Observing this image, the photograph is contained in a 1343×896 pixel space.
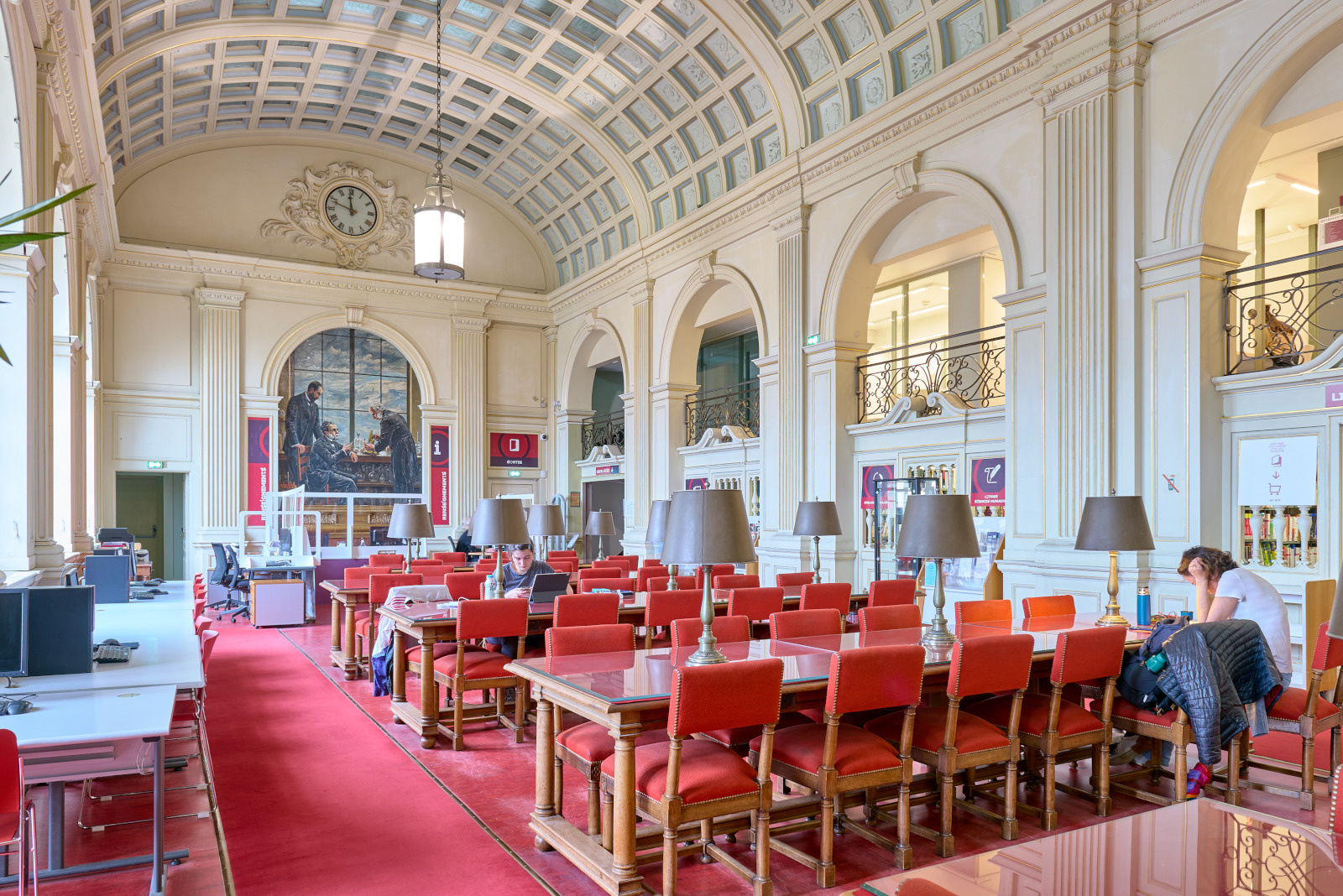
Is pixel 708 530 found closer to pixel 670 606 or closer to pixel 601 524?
pixel 670 606

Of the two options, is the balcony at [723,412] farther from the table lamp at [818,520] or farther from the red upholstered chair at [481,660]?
the red upholstered chair at [481,660]

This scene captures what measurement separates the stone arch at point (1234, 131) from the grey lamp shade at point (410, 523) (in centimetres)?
698

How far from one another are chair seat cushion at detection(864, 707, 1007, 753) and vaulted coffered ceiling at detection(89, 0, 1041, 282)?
7.35 meters

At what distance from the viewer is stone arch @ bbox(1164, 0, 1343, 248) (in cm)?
665

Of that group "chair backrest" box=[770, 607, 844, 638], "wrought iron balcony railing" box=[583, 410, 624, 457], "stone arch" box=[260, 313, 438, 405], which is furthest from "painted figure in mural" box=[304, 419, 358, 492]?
"chair backrest" box=[770, 607, 844, 638]

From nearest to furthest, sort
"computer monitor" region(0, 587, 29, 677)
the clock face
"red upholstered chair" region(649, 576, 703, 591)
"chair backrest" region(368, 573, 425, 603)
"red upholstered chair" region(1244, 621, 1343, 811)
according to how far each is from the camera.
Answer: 1. "computer monitor" region(0, 587, 29, 677)
2. "red upholstered chair" region(1244, 621, 1343, 811)
3. "chair backrest" region(368, 573, 425, 603)
4. "red upholstered chair" region(649, 576, 703, 591)
5. the clock face

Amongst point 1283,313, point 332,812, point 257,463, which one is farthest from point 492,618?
point 257,463

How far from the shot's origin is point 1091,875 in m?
1.89

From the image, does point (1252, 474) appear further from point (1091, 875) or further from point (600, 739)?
point (1091, 875)

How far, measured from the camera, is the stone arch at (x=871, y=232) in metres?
9.27

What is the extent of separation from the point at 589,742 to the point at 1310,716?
12.0ft

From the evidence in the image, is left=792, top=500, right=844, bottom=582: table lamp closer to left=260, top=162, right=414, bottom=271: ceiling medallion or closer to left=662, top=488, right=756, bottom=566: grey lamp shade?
left=662, top=488, right=756, bottom=566: grey lamp shade

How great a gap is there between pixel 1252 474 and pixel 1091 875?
621 cm

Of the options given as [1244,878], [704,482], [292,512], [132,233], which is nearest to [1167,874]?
[1244,878]
